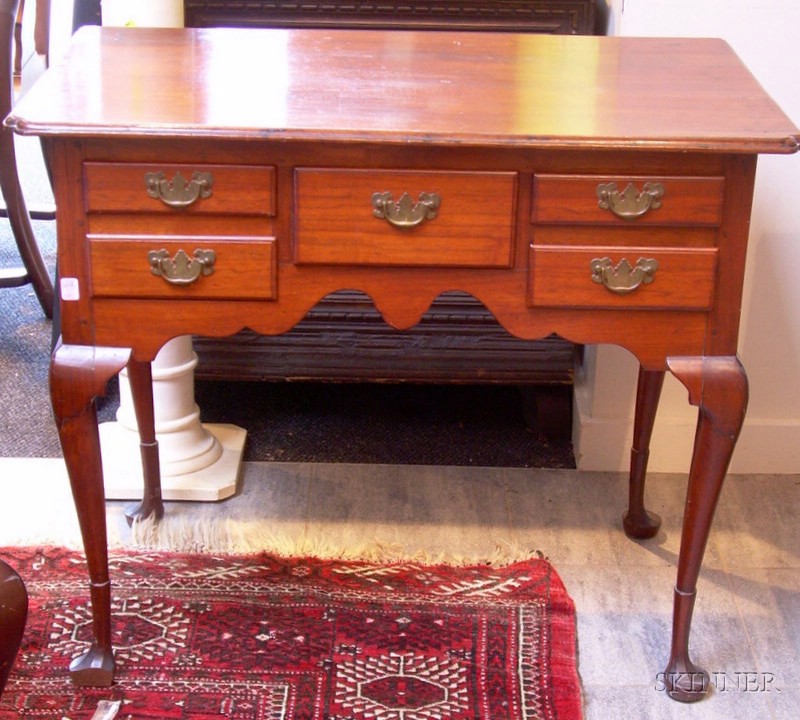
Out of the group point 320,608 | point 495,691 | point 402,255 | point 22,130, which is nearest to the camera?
point 22,130

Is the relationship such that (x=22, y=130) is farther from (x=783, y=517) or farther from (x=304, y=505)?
(x=783, y=517)

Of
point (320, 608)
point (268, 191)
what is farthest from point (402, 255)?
point (320, 608)

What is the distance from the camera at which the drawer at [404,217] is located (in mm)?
1552

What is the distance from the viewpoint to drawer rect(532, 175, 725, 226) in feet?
5.08

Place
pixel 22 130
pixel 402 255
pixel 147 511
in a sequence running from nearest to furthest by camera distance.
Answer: pixel 22 130, pixel 402 255, pixel 147 511

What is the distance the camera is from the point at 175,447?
2.34 metres

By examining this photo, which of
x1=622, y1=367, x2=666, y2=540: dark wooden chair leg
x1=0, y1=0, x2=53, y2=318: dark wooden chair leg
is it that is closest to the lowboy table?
x1=622, y1=367, x2=666, y2=540: dark wooden chair leg

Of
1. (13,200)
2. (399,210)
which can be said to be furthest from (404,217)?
(13,200)

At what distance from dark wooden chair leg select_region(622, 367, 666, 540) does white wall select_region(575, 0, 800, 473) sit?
0.20 meters

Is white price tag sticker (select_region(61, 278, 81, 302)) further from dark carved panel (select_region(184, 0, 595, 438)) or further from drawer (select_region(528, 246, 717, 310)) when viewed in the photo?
dark carved panel (select_region(184, 0, 595, 438))

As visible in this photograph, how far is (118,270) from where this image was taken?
5.21 ft

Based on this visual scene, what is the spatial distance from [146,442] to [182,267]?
0.69 metres

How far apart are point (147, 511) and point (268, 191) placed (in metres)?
0.90

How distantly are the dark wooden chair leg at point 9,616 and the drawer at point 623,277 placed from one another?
0.82 m
